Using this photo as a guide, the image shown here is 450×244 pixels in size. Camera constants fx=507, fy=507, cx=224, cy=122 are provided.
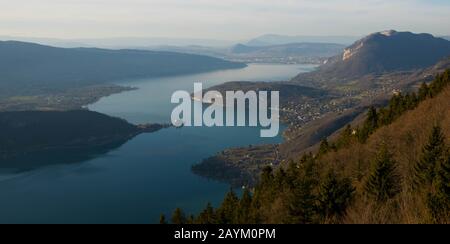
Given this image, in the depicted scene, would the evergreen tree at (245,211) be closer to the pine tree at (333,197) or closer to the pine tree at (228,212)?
the pine tree at (228,212)

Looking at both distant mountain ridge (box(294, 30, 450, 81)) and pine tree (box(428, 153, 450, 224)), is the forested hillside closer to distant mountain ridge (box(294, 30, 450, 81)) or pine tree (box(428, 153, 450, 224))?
pine tree (box(428, 153, 450, 224))

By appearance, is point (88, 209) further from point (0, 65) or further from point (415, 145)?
point (0, 65)

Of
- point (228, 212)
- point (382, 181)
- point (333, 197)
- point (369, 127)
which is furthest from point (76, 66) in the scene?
point (382, 181)

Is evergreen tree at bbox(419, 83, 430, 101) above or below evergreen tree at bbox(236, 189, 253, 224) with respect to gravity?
above

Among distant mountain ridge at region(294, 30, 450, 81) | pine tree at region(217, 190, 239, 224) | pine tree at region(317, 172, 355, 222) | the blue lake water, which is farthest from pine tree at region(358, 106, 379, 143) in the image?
distant mountain ridge at region(294, 30, 450, 81)

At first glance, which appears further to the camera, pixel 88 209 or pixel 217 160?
pixel 217 160

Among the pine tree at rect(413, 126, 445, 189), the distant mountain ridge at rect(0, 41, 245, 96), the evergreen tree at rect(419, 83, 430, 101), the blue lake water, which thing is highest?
the evergreen tree at rect(419, 83, 430, 101)
